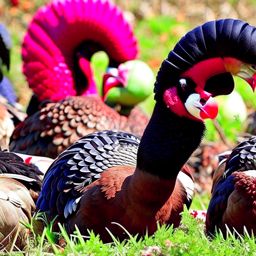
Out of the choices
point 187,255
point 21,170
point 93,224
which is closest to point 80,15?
point 21,170

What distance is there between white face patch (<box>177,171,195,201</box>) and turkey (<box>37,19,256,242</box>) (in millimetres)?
100

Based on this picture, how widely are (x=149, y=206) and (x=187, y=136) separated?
0.35 metres

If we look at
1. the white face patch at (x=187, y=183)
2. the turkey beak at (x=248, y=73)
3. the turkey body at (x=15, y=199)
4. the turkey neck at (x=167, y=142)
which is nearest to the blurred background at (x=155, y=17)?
the turkey body at (x=15, y=199)

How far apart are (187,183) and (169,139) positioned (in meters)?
0.58

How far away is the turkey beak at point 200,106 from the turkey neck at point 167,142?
6 centimetres

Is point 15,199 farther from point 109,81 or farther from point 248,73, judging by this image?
point 109,81

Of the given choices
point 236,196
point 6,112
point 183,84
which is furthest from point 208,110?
point 6,112

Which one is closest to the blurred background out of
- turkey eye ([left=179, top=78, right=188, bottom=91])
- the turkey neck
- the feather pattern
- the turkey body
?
the feather pattern

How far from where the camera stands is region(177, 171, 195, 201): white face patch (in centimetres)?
452

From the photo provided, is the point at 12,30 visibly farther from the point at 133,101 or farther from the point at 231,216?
the point at 231,216

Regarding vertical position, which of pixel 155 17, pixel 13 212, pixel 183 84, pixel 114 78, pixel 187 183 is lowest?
pixel 13 212

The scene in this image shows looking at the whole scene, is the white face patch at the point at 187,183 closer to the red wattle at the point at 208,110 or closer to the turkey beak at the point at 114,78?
the red wattle at the point at 208,110

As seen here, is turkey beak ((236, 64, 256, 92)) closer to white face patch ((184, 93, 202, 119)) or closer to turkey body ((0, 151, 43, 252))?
white face patch ((184, 93, 202, 119))

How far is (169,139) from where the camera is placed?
13.3 feet
